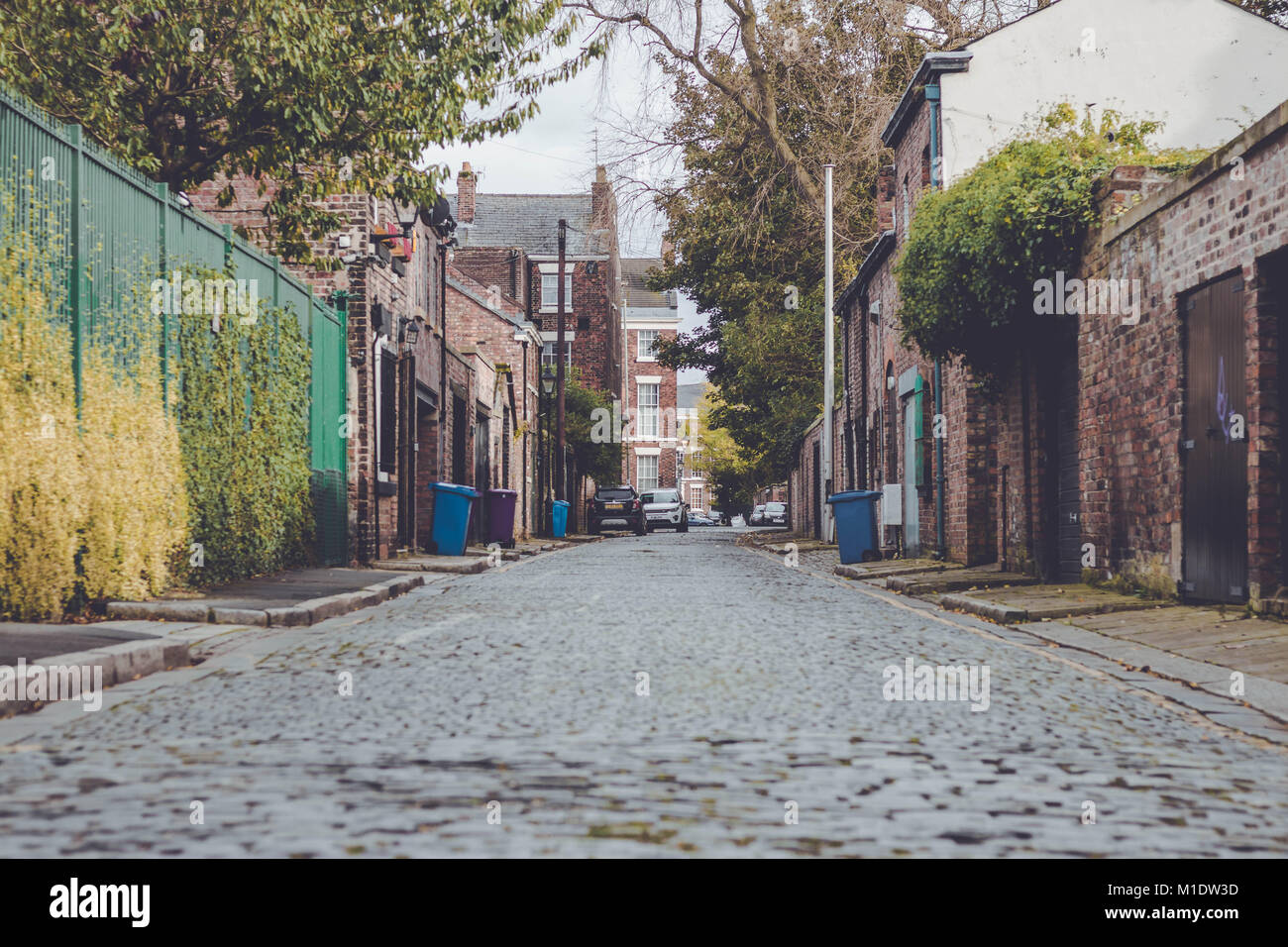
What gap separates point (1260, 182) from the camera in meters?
9.54

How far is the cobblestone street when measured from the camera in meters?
3.75

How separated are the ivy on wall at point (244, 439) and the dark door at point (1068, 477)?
325 inches

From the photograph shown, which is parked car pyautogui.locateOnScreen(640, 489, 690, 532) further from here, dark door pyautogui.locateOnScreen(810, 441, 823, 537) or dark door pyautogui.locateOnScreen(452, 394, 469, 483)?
dark door pyautogui.locateOnScreen(452, 394, 469, 483)

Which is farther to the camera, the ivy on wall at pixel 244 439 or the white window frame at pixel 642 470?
the white window frame at pixel 642 470

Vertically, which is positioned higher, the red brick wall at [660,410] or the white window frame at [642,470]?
the red brick wall at [660,410]

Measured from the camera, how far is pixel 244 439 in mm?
13031

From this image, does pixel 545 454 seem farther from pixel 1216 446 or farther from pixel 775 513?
pixel 1216 446

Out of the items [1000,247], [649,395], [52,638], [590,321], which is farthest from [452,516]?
[649,395]

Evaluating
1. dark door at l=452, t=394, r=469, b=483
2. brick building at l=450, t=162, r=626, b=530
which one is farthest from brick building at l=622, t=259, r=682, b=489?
dark door at l=452, t=394, r=469, b=483

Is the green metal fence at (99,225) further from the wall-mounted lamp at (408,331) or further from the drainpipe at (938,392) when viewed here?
the drainpipe at (938,392)

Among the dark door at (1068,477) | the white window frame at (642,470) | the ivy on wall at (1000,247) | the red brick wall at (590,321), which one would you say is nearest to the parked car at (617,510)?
the red brick wall at (590,321)

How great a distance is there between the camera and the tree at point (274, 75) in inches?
514

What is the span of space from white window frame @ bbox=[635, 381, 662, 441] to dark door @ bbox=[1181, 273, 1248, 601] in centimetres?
6911
